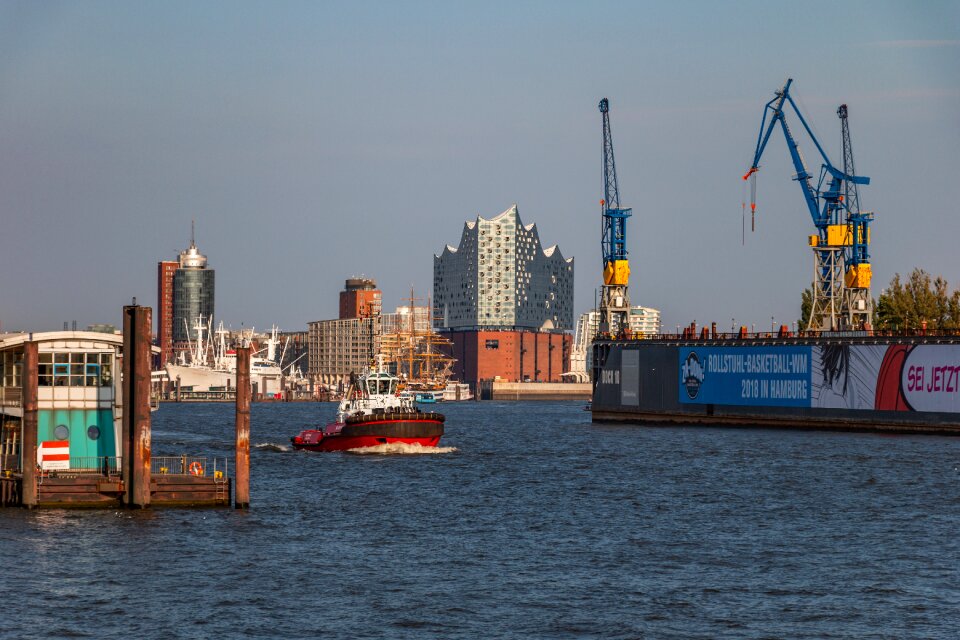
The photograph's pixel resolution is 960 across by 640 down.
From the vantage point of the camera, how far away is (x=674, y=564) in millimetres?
48281

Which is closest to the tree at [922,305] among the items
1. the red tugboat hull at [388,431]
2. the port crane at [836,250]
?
the port crane at [836,250]

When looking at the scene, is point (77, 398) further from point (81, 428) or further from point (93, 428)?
point (93, 428)

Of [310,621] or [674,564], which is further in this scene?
[674,564]

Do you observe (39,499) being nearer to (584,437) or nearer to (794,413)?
(584,437)

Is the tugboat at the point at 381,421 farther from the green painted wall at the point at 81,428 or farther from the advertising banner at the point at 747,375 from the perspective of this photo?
the advertising banner at the point at 747,375

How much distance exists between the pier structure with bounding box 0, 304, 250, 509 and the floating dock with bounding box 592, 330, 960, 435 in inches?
3003

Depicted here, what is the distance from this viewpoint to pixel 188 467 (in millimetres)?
83875

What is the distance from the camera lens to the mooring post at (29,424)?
2060 inches

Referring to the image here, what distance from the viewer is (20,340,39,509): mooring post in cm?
5231

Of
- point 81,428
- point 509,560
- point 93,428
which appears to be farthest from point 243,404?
point 509,560

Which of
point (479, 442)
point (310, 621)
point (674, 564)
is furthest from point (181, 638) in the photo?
point (479, 442)

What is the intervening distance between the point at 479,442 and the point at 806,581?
2954 inches

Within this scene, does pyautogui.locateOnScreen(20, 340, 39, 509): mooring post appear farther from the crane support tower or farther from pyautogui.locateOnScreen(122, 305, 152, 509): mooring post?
the crane support tower

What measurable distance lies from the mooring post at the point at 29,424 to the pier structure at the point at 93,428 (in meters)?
0.04
